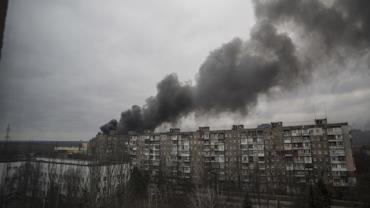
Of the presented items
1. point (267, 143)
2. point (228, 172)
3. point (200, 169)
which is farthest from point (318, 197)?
point (200, 169)

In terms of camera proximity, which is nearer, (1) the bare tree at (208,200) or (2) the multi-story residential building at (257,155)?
(1) the bare tree at (208,200)

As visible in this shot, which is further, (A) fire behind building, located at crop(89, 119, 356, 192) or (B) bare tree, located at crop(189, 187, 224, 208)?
(A) fire behind building, located at crop(89, 119, 356, 192)

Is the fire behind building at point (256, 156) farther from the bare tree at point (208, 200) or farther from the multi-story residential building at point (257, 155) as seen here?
the bare tree at point (208, 200)

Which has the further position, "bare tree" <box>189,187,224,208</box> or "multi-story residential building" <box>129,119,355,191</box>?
"multi-story residential building" <box>129,119,355,191</box>

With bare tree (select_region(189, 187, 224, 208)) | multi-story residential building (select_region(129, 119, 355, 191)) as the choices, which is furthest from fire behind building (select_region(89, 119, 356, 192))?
bare tree (select_region(189, 187, 224, 208))

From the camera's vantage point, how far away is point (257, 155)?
18703 mm

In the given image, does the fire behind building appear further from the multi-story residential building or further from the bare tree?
the bare tree

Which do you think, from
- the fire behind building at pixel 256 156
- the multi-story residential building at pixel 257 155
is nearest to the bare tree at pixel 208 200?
the fire behind building at pixel 256 156

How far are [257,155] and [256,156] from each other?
12cm

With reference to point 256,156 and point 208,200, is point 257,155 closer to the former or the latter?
point 256,156

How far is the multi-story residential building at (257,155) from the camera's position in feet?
53.4

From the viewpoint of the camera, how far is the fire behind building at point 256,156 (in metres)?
16.3

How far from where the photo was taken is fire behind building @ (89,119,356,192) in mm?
16266

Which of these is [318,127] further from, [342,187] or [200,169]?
[200,169]
